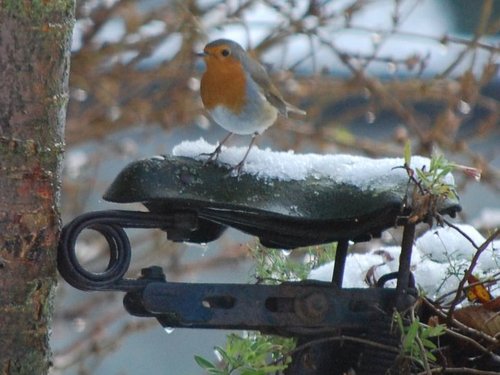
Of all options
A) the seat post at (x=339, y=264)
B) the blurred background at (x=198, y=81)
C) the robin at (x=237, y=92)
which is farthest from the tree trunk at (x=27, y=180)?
the blurred background at (x=198, y=81)

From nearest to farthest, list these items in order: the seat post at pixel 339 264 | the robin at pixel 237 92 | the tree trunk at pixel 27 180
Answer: the tree trunk at pixel 27 180, the seat post at pixel 339 264, the robin at pixel 237 92

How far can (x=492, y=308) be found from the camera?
1335 millimetres

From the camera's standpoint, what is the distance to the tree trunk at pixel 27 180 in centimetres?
121

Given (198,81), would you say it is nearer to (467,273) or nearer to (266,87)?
(266,87)

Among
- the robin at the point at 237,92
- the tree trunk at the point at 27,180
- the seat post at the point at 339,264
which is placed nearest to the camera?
the tree trunk at the point at 27,180

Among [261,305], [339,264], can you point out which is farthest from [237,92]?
[261,305]

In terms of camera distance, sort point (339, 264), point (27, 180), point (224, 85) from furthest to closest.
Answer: point (224, 85) < point (339, 264) < point (27, 180)

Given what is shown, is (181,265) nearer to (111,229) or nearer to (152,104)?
(152,104)

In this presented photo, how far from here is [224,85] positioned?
1931 mm

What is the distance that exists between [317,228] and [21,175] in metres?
0.37

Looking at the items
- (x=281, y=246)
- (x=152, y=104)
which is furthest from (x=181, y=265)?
(x=281, y=246)

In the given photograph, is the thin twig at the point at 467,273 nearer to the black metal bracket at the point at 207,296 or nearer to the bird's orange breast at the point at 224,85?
the black metal bracket at the point at 207,296

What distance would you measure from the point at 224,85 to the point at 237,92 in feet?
0.10

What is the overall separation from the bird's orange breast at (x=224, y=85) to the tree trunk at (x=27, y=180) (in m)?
0.66
